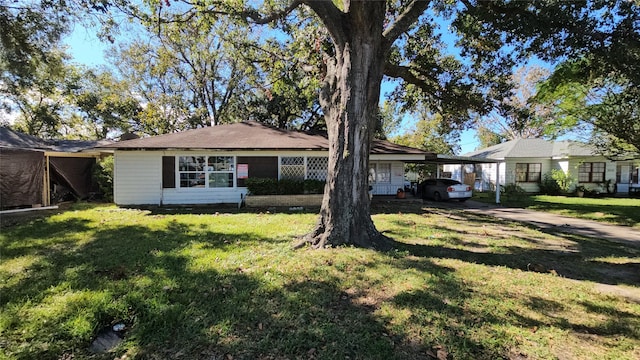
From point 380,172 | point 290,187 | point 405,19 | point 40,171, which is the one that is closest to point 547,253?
point 405,19

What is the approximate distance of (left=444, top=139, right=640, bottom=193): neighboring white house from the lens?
22.0m

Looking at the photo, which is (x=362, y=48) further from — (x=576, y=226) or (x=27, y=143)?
(x=27, y=143)

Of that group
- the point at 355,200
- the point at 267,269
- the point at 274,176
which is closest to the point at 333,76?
the point at 355,200

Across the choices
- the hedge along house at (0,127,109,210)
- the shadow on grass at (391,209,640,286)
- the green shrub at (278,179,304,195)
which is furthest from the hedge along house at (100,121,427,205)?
the shadow on grass at (391,209,640,286)

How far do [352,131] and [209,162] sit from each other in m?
9.54

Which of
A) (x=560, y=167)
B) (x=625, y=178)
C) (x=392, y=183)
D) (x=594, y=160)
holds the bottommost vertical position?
(x=392, y=183)

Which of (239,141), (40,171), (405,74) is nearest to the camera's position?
(405,74)

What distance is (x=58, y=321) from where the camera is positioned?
341 cm

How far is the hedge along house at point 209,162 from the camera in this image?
1294 cm

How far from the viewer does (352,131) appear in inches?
241

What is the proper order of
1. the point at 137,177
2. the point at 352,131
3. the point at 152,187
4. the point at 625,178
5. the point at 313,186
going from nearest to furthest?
the point at 352,131, the point at 137,177, the point at 152,187, the point at 313,186, the point at 625,178

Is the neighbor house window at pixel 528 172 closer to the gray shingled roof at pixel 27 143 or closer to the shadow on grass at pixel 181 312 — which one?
the shadow on grass at pixel 181 312

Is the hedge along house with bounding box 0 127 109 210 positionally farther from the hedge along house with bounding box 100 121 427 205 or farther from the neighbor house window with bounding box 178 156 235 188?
the neighbor house window with bounding box 178 156 235 188

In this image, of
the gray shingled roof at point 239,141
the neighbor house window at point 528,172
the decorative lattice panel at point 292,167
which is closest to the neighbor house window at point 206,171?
the gray shingled roof at point 239,141
